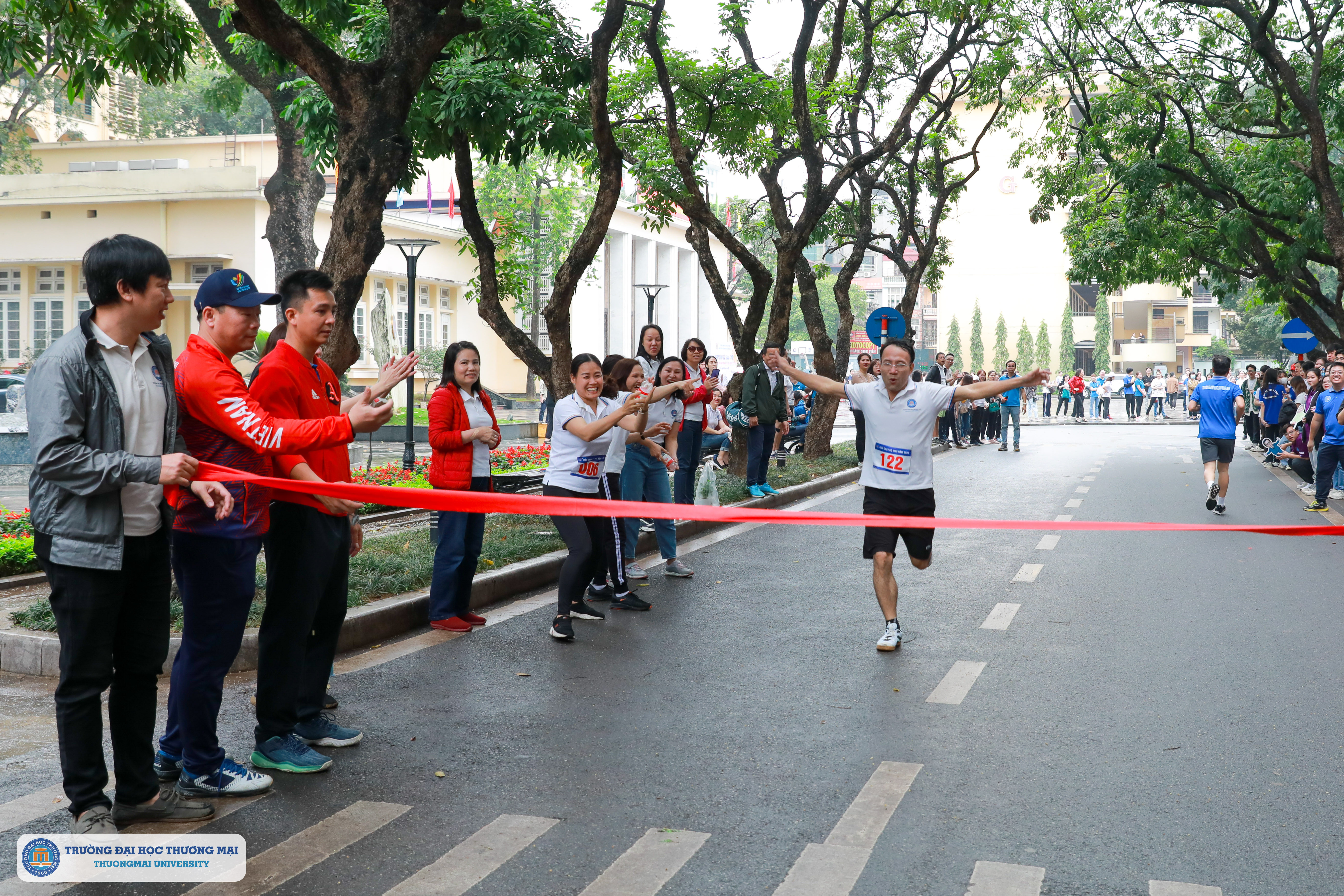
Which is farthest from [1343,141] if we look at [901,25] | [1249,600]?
[1249,600]

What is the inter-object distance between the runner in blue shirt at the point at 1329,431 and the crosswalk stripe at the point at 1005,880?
11.4 metres

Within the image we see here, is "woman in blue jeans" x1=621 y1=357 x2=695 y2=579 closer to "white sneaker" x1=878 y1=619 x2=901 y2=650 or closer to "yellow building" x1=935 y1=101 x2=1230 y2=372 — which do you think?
"white sneaker" x1=878 y1=619 x2=901 y2=650

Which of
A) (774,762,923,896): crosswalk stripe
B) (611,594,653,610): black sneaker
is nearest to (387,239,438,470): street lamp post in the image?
(611,594,653,610): black sneaker

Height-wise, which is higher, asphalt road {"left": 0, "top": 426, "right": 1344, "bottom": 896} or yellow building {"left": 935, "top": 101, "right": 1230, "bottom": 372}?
yellow building {"left": 935, "top": 101, "right": 1230, "bottom": 372}

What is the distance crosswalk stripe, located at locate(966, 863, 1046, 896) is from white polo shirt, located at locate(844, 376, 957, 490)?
11.3 ft

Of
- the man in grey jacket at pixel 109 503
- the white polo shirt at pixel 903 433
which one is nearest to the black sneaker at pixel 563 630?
the white polo shirt at pixel 903 433

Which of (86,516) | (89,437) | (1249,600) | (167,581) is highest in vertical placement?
(89,437)

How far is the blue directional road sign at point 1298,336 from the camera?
23641 millimetres

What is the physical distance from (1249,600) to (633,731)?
5302 mm

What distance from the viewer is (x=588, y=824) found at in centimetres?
419

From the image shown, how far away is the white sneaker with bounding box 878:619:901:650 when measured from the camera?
6984 millimetres

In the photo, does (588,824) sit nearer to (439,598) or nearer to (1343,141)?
(439,598)

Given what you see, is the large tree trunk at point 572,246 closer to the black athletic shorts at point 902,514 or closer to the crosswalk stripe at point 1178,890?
the black athletic shorts at point 902,514

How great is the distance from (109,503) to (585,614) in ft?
14.1
